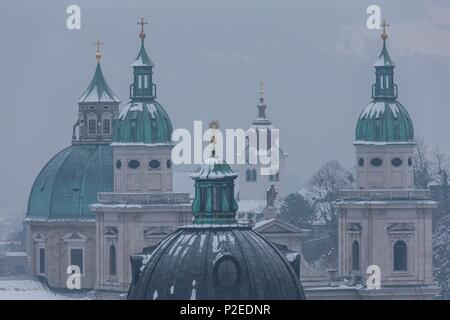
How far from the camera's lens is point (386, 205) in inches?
5773

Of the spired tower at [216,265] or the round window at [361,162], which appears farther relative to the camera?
the round window at [361,162]

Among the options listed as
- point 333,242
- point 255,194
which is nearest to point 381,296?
point 333,242

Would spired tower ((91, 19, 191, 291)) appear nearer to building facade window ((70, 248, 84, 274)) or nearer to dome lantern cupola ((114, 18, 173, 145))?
dome lantern cupola ((114, 18, 173, 145))

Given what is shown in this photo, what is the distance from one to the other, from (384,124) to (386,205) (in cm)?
220

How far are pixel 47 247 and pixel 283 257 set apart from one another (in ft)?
124

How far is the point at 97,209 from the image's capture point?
481ft

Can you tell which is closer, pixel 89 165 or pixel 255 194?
pixel 89 165

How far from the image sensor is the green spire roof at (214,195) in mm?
114812

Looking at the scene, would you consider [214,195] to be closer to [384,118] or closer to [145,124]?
[145,124]

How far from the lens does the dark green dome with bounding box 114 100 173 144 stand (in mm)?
145750

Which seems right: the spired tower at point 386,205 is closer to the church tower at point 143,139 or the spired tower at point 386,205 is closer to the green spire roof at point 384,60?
the green spire roof at point 384,60

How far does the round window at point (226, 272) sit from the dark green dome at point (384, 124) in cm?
3447

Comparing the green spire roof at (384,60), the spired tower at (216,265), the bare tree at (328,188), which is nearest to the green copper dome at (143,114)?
the green spire roof at (384,60)
